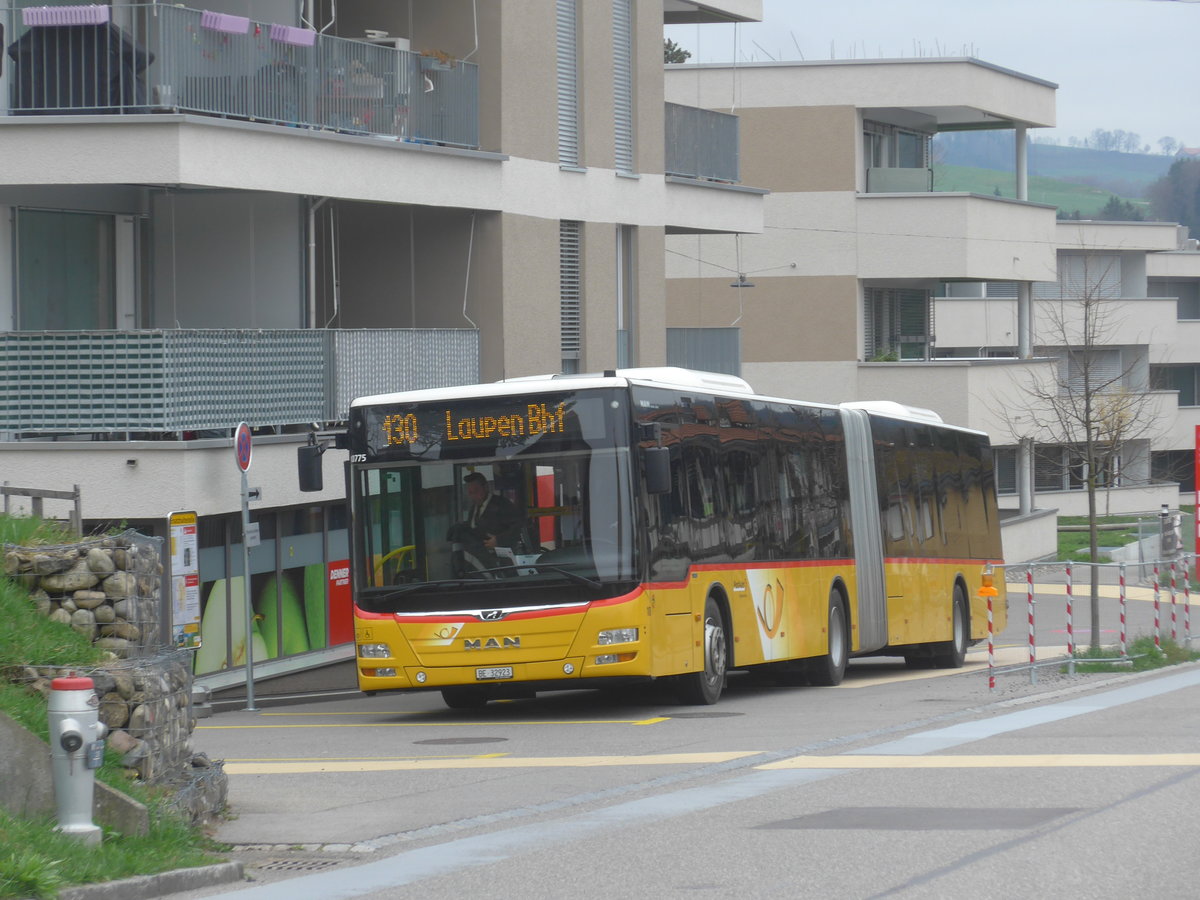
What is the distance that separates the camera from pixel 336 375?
24719 millimetres

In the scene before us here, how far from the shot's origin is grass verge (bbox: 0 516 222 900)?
8.31 m

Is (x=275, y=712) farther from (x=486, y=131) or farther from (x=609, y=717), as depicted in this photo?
(x=486, y=131)

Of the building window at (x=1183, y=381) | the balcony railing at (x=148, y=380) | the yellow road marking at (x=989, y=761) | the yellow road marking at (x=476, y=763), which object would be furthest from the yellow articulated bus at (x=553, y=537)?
the building window at (x=1183, y=381)

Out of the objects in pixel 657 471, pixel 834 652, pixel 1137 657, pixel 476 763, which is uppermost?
pixel 657 471

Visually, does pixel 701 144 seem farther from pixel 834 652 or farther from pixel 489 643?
pixel 489 643

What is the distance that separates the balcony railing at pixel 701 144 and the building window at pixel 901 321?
1550 centimetres

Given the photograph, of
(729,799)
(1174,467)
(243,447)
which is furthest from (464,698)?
(1174,467)

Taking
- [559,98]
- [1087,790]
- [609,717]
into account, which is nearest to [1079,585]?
[559,98]

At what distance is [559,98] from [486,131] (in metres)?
2.00

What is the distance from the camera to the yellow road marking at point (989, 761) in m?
13.0

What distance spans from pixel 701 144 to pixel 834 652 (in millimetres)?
13388

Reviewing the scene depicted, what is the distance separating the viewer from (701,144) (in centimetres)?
3397

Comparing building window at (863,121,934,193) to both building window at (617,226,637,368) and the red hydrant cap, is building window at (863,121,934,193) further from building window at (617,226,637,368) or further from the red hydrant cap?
the red hydrant cap

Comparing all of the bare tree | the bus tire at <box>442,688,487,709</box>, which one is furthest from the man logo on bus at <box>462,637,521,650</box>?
the bare tree
